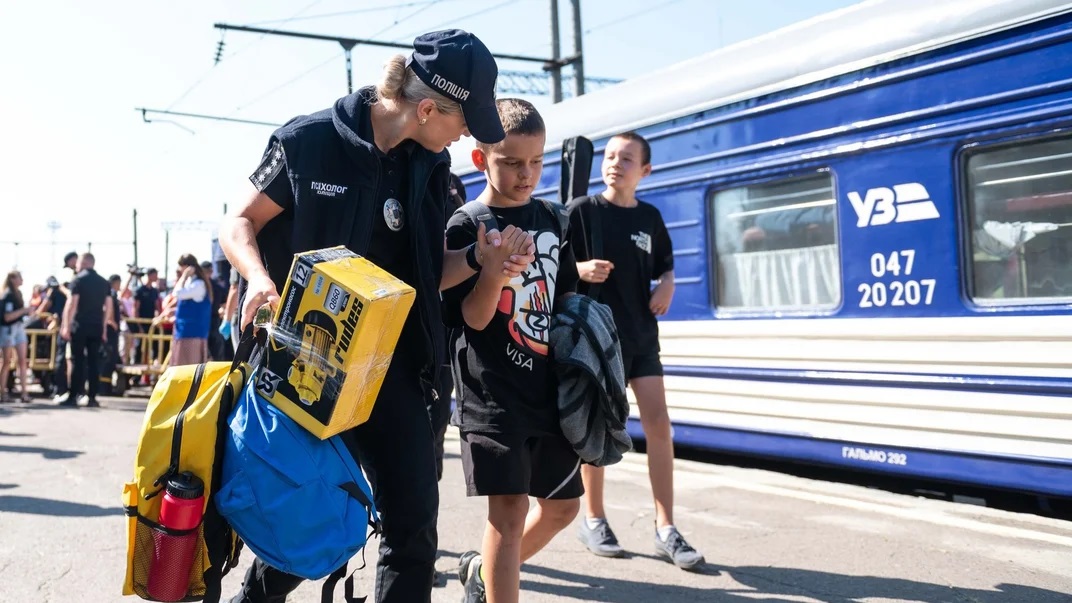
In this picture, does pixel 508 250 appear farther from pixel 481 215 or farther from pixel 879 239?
pixel 879 239

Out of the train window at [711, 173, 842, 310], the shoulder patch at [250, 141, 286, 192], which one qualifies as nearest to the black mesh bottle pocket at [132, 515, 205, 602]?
the shoulder patch at [250, 141, 286, 192]

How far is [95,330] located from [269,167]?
11180mm

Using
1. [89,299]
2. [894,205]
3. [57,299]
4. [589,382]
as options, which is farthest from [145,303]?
[589,382]

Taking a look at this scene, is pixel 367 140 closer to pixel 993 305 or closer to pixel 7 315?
pixel 993 305

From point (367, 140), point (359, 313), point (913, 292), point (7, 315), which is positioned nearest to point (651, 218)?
point (913, 292)

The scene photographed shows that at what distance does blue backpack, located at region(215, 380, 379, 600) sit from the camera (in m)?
2.09

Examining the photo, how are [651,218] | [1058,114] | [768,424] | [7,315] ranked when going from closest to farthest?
[651,218], [1058,114], [768,424], [7,315]

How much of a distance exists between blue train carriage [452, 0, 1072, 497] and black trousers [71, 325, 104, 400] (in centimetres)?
836

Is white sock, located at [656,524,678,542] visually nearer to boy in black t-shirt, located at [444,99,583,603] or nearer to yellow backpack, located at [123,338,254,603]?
boy in black t-shirt, located at [444,99,583,603]

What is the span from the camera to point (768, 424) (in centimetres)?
636

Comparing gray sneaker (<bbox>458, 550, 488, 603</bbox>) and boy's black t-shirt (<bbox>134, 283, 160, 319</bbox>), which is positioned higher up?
boy's black t-shirt (<bbox>134, 283, 160, 319</bbox>)

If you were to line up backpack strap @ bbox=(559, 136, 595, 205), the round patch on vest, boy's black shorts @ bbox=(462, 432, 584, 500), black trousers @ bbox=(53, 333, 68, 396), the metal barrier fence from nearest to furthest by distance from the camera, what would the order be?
the round patch on vest
boy's black shorts @ bbox=(462, 432, 584, 500)
backpack strap @ bbox=(559, 136, 595, 205)
black trousers @ bbox=(53, 333, 68, 396)
the metal barrier fence

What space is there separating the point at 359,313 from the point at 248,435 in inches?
15.3

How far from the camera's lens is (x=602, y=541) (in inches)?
171
